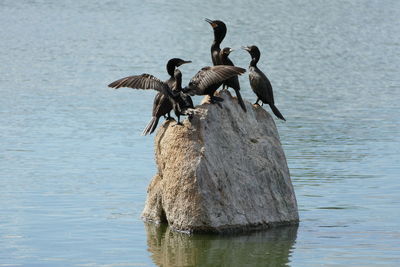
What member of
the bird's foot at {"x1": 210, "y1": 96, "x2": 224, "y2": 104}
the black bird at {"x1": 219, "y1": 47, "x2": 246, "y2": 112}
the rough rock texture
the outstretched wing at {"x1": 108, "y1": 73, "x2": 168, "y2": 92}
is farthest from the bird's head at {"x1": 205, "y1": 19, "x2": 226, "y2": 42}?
the outstretched wing at {"x1": 108, "y1": 73, "x2": 168, "y2": 92}

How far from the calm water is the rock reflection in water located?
0.02 meters

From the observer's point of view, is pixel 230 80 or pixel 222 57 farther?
pixel 222 57

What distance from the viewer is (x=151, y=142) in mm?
20375

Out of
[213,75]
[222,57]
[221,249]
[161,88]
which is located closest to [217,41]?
[222,57]

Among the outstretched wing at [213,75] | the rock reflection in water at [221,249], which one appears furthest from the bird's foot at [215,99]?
the rock reflection in water at [221,249]

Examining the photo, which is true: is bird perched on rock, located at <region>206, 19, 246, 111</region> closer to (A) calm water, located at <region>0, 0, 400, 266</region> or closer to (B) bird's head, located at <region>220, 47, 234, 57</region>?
(B) bird's head, located at <region>220, 47, 234, 57</region>

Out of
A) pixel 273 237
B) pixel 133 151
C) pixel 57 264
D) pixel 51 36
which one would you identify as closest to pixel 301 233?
pixel 273 237

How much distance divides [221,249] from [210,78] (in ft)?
7.41

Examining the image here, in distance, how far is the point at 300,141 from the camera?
2072 centimetres

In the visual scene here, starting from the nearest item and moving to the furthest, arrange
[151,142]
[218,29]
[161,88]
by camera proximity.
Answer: [161,88]
[218,29]
[151,142]

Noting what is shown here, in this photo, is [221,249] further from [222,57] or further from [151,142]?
[151,142]

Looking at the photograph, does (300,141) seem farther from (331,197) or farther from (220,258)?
(220,258)

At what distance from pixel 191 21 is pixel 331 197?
1473 inches

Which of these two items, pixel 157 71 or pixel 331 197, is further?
pixel 157 71
